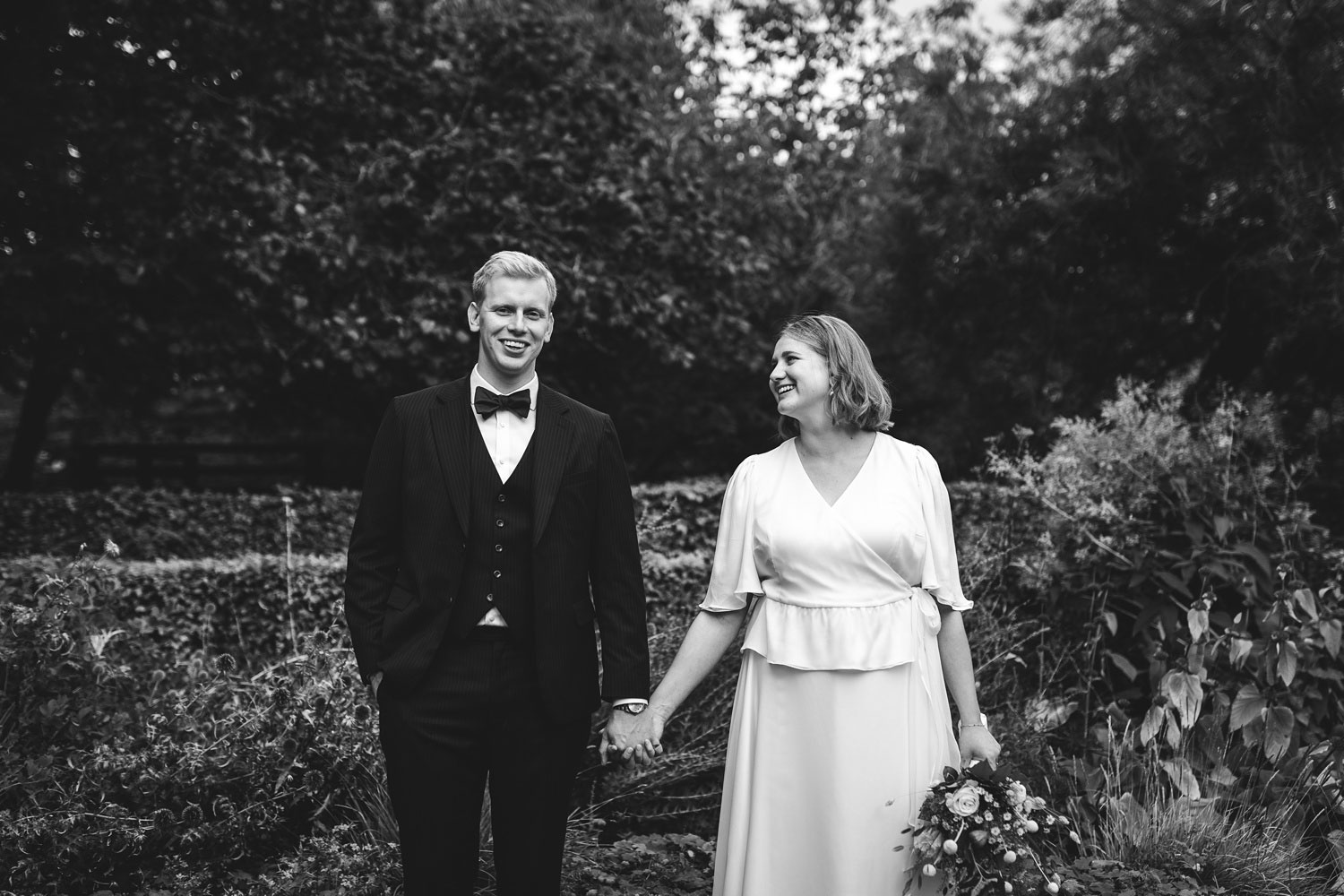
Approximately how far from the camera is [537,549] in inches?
106

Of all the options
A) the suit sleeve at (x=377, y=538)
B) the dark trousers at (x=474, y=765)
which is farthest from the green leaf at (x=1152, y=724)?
the suit sleeve at (x=377, y=538)

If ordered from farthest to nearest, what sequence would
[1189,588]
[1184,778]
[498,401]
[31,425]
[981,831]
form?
1. [31,425]
2. [1189,588]
3. [1184,778]
4. [498,401]
5. [981,831]

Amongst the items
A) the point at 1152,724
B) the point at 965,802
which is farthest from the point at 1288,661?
the point at 965,802

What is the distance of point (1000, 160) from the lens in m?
8.80

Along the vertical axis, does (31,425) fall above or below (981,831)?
above

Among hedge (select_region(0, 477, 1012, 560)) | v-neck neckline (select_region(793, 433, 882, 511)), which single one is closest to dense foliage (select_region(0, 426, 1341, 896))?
v-neck neckline (select_region(793, 433, 882, 511))

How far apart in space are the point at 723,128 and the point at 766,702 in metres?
10.9

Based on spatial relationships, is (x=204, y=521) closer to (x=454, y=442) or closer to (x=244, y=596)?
(x=244, y=596)

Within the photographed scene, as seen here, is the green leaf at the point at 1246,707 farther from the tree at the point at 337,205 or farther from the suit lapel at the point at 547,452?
the tree at the point at 337,205

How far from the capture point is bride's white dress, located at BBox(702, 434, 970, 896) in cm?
275

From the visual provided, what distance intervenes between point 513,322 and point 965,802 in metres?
1.59

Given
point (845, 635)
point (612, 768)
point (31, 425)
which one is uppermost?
point (31, 425)

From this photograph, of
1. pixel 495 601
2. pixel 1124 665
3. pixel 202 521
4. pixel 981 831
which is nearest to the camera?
pixel 981 831

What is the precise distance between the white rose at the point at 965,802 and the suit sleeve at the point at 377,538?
144cm
